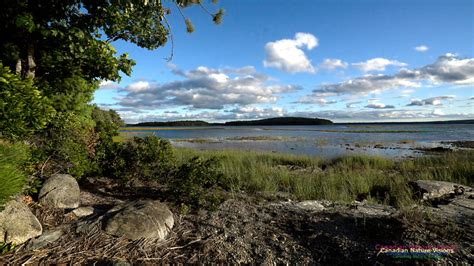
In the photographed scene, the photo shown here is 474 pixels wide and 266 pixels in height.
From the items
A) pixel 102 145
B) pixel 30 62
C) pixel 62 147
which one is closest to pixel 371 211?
pixel 62 147

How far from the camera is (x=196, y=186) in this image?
17.9ft

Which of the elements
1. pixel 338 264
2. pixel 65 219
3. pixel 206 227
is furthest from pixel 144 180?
pixel 338 264

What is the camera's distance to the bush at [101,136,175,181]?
6828mm

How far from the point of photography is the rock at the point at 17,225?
11.7 feet

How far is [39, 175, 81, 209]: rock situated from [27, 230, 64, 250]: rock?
112 centimetres

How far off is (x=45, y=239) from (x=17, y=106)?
196 cm

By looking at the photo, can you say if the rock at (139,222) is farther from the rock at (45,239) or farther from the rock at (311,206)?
the rock at (311,206)

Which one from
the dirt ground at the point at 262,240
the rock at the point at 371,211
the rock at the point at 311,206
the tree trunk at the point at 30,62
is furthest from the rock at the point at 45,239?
the rock at the point at 371,211

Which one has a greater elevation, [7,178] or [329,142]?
[7,178]

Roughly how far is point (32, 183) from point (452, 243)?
6497mm

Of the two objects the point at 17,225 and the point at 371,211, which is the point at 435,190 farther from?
the point at 17,225

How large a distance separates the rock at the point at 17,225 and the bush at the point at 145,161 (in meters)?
2.76

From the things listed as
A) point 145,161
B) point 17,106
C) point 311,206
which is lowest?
point 311,206

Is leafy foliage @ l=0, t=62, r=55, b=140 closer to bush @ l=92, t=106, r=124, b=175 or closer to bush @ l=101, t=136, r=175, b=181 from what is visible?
bush @ l=101, t=136, r=175, b=181
